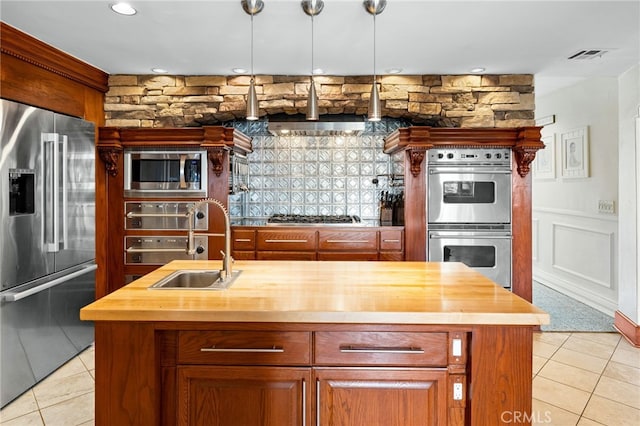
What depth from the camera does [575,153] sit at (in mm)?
5129

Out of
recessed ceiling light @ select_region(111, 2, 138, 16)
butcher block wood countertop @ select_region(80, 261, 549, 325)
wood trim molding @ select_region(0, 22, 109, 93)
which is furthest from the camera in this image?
wood trim molding @ select_region(0, 22, 109, 93)

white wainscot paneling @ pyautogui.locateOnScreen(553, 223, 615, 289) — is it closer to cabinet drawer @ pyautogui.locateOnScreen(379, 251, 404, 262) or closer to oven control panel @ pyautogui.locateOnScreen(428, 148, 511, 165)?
oven control panel @ pyautogui.locateOnScreen(428, 148, 511, 165)

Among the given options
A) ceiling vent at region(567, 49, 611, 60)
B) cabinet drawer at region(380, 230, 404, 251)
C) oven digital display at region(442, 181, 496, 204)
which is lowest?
cabinet drawer at region(380, 230, 404, 251)

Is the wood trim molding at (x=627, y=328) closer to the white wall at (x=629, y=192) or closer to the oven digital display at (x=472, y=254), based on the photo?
the white wall at (x=629, y=192)

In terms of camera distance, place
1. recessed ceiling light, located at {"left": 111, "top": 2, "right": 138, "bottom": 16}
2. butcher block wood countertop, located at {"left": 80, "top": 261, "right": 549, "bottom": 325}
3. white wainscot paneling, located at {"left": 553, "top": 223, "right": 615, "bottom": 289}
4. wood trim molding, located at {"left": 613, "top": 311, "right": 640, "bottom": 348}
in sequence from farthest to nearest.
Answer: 1. white wainscot paneling, located at {"left": 553, "top": 223, "right": 615, "bottom": 289}
2. wood trim molding, located at {"left": 613, "top": 311, "right": 640, "bottom": 348}
3. recessed ceiling light, located at {"left": 111, "top": 2, "right": 138, "bottom": 16}
4. butcher block wood countertop, located at {"left": 80, "top": 261, "right": 549, "bottom": 325}

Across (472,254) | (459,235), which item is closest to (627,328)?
(472,254)

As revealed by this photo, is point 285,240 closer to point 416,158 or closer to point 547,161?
point 416,158

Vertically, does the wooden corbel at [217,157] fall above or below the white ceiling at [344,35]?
below

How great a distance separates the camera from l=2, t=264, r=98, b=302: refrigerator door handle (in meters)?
2.62

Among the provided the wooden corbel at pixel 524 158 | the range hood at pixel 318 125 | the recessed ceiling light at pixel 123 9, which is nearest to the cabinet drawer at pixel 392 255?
the range hood at pixel 318 125

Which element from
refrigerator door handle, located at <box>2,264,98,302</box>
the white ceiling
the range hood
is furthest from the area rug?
refrigerator door handle, located at <box>2,264,98,302</box>

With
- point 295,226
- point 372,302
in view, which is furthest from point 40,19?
point 372,302

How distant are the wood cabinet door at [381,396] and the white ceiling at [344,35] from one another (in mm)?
2067

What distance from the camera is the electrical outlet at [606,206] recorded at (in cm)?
443
